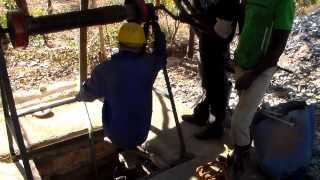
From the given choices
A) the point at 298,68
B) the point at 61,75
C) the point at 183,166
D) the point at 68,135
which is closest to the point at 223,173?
the point at 183,166

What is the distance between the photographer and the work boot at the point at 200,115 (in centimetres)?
451

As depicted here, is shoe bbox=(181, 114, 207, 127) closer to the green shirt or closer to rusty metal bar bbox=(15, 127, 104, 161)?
rusty metal bar bbox=(15, 127, 104, 161)

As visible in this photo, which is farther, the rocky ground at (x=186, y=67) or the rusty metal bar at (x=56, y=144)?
the rocky ground at (x=186, y=67)

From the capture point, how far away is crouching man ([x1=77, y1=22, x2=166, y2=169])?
328cm

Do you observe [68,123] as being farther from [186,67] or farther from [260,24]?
[186,67]

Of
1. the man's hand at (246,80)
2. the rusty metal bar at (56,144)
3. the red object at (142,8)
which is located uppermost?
the red object at (142,8)

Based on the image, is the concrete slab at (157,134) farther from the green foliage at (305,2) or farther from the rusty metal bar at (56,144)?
the green foliage at (305,2)

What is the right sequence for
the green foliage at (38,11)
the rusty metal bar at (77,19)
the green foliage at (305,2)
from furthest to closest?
the green foliage at (305,2) → the green foliage at (38,11) → the rusty metal bar at (77,19)

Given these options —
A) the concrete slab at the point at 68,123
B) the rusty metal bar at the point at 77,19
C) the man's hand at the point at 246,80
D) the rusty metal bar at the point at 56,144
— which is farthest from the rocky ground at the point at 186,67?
the rusty metal bar at the point at 77,19

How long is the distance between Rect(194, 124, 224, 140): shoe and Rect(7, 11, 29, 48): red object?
2.12 metres

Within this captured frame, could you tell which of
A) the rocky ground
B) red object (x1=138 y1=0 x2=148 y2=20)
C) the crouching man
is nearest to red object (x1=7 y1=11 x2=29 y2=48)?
the crouching man

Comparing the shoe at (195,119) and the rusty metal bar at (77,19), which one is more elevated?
the rusty metal bar at (77,19)

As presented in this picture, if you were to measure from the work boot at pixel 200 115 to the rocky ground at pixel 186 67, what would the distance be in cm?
92

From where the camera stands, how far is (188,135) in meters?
4.50
